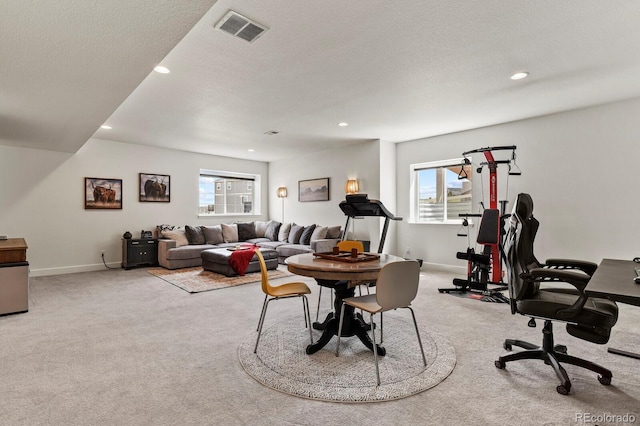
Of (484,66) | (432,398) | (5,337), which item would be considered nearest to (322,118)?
(484,66)

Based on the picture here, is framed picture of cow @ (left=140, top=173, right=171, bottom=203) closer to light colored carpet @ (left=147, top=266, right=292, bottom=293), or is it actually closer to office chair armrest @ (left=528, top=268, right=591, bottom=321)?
light colored carpet @ (left=147, top=266, right=292, bottom=293)

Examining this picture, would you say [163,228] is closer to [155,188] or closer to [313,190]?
[155,188]

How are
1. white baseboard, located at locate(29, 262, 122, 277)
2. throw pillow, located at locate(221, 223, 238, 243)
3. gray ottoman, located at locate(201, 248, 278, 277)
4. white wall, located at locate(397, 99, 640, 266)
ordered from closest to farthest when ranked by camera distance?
white wall, located at locate(397, 99, 640, 266) < gray ottoman, located at locate(201, 248, 278, 277) < white baseboard, located at locate(29, 262, 122, 277) < throw pillow, located at locate(221, 223, 238, 243)

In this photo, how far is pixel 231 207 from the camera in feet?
29.0

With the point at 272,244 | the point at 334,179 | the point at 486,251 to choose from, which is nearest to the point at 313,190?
the point at 334,179

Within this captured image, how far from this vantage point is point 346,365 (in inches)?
94.6

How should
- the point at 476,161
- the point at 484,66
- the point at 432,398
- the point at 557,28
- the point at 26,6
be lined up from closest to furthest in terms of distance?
the point at 26,6
the point at 432,398
the point at 557,28
the point at 484,66
the point at 476,161

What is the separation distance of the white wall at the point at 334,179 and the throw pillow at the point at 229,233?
149cm

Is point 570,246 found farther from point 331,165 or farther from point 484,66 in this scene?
point 331,165

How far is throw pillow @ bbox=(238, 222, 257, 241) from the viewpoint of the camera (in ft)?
26.6

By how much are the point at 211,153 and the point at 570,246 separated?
24.4 feet

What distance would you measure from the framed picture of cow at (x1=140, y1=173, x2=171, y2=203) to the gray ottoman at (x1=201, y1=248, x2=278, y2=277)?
1.96 meters

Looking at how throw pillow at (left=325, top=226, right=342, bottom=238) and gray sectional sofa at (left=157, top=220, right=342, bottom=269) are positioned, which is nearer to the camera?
gray sectional sofa at (left=157, top=220, right=342, bottom=269)

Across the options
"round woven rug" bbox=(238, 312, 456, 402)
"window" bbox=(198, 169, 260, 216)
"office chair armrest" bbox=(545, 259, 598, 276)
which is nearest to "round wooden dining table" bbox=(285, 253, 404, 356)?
"round woven rug" bbox=(238, 312, 456, 402)
